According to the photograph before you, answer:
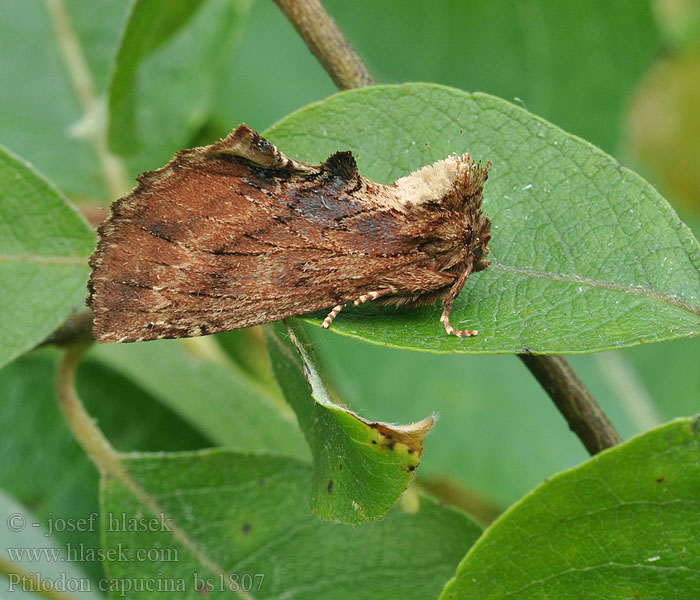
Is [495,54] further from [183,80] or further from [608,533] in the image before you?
[608,533]

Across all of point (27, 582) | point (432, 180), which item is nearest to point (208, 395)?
point (27, 582)

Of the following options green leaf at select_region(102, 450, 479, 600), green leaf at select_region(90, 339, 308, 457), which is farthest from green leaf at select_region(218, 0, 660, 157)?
green leaf at select_region(102, 450, 479, 600)

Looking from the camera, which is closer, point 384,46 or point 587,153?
point 587,153

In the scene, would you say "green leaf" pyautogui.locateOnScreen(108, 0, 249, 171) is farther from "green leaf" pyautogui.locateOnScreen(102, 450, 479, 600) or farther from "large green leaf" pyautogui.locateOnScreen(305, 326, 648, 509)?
"green leaf" pyautogui.locateOnScreen(102, 450, 479, 600)

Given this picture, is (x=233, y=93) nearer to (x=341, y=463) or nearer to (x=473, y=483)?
(x=473, y=483)

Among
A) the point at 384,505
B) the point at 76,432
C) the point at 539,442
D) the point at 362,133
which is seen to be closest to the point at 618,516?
the point at 384,505
